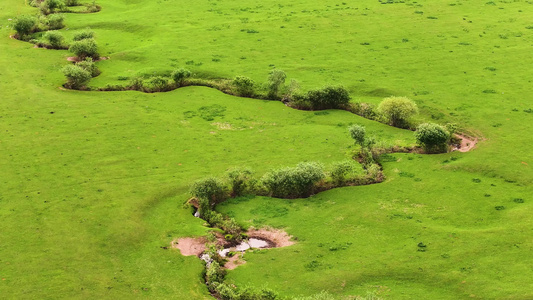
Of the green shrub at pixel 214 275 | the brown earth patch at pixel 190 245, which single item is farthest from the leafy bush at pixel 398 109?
the green shrub at pixel 214 275

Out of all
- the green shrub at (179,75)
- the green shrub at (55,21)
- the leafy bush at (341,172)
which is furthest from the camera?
the green shrub at (55,21)

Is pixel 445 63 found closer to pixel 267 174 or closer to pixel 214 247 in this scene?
pixel 267 174

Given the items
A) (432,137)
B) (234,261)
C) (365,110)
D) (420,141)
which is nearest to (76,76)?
(365,110)

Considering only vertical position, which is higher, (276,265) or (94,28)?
(94,28)

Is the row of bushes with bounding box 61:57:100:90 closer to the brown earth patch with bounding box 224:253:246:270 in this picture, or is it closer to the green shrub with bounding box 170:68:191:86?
the green shrub with bounding box 170:68:191:86

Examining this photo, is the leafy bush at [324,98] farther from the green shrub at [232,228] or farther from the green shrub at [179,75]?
the green shrub at [232,228]

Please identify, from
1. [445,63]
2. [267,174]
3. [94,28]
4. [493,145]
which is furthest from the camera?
[94,28]

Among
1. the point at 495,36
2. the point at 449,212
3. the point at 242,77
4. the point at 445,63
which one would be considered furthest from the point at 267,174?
the point at 495,36
